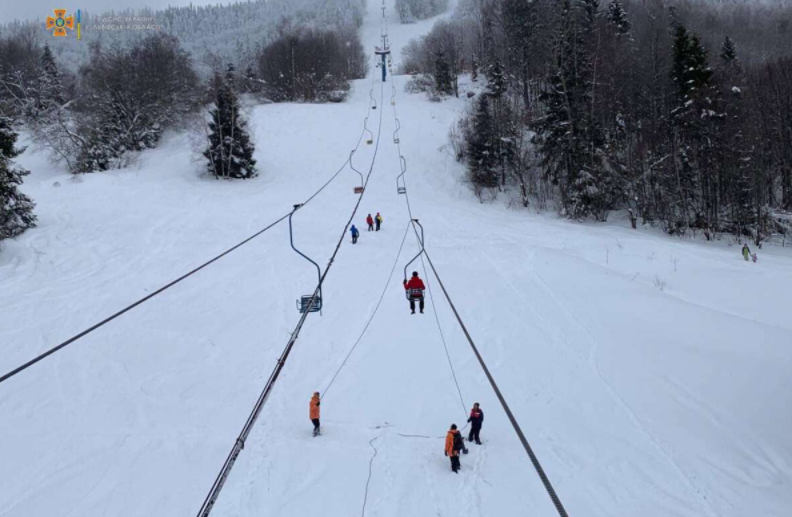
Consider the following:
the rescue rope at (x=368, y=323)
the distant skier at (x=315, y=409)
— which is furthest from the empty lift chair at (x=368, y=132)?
the distant skier at (x=315, y=409)

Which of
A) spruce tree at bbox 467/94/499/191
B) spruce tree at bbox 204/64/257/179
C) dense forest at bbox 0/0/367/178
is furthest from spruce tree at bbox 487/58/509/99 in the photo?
dense forest at bbox 0/0/367/178

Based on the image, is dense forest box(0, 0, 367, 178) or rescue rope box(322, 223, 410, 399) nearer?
rescue rope box(322, 223, 410, 399)

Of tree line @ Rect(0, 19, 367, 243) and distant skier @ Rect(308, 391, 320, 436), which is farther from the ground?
tree line @ Rect(0, 19, 367, 243)

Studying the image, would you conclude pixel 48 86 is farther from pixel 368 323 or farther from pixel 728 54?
pixel 728 54

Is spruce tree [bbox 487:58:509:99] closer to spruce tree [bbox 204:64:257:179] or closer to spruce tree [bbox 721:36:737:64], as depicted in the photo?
spruce tree [bbox 721:36:737:64]

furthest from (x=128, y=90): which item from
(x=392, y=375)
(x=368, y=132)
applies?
(x=392, y=375)

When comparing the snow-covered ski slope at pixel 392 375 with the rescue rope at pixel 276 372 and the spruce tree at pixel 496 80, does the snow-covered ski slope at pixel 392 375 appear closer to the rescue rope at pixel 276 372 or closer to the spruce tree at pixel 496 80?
the rescue rope at pixel 276 372
